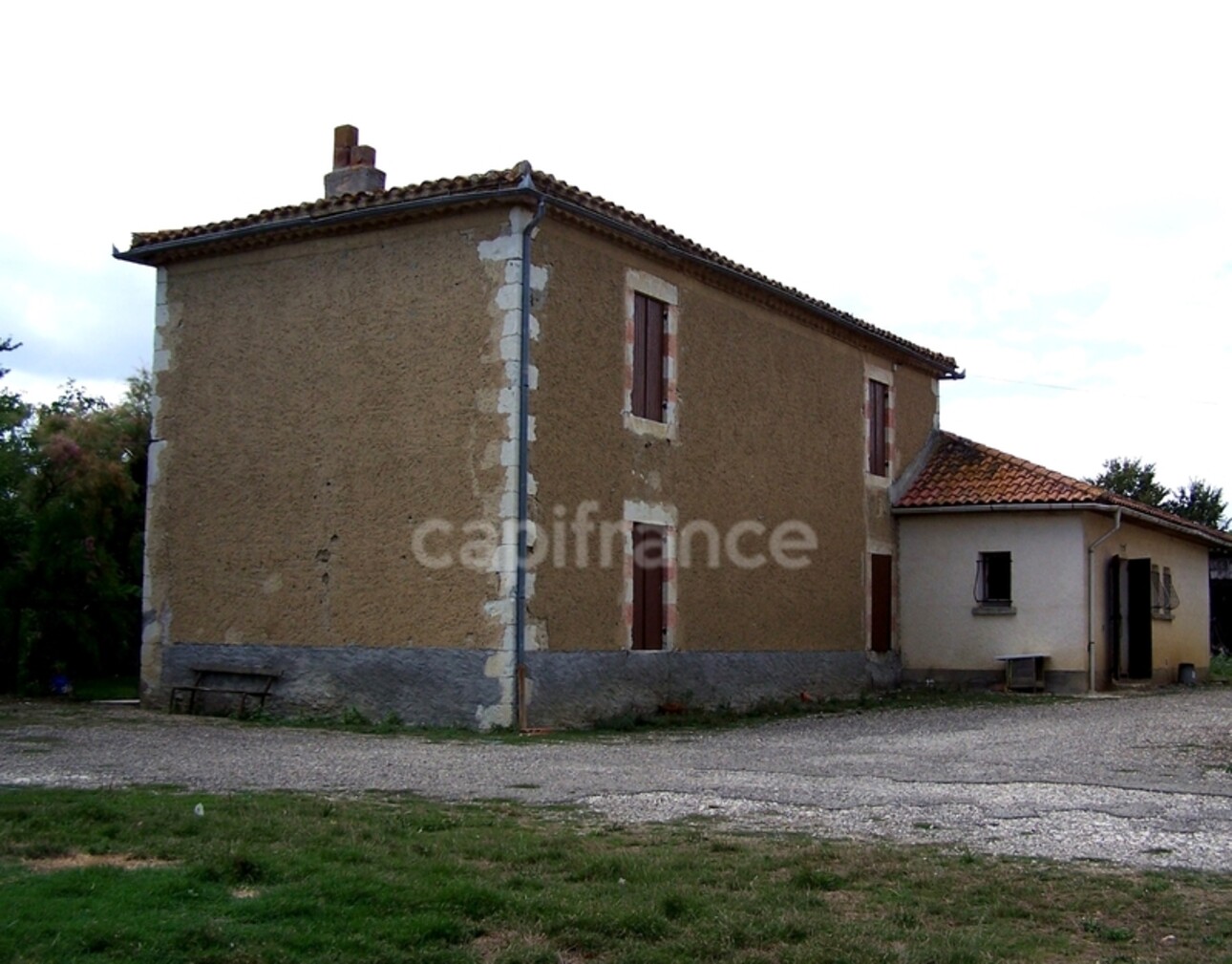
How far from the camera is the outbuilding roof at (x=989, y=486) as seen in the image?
19.4 metres

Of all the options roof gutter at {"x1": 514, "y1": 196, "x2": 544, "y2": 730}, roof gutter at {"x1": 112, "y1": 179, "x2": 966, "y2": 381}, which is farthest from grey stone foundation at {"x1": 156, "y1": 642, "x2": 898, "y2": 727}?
roof gutter at {"x1": 112, "y1": 179, "x2": 966, "y2": 381}

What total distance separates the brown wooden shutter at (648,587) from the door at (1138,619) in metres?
9.19

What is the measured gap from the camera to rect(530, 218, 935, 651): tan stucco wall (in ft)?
45.5

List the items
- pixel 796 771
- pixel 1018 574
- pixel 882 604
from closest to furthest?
1. pixel 796 771
2. pixel 1018 574
3. pixel 882 604

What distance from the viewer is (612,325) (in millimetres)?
14680

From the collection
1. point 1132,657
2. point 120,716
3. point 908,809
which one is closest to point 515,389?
point 120,716

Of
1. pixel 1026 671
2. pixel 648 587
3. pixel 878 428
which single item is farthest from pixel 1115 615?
pixel 648 587

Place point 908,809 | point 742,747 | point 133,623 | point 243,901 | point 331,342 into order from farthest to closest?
point 133,623 < point 331,342 < point 742,747 < point 908,809 < point 243,901

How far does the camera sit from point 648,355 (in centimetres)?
1534

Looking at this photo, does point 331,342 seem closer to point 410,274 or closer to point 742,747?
point 410,274

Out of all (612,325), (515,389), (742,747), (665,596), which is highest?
(612,325)

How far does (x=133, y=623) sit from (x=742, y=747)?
9628mm

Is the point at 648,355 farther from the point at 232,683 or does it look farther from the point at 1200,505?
the point at 1200,505

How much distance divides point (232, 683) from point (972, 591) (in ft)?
34.5
